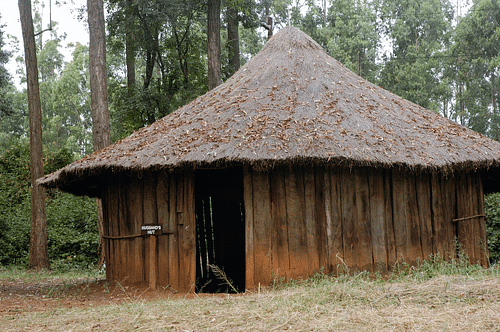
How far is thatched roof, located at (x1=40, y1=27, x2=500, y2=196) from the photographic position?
22.2ft

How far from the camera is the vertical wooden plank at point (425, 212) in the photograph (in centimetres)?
781

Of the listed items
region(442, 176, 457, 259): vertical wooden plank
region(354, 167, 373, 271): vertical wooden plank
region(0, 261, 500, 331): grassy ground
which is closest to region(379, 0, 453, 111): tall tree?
region(442, 176, 457, 259): vertical wooden plank

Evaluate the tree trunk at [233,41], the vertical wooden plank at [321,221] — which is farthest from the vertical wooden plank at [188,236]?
the tree trunk at [233,41]

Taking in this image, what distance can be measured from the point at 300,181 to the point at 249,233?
43.7 inches

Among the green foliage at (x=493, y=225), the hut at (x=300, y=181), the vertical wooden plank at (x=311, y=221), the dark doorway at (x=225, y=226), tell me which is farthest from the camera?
the green foliage at (x=493, y=225)

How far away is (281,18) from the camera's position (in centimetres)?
3234

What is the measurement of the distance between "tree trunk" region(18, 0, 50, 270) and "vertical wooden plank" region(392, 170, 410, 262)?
9.35 metres

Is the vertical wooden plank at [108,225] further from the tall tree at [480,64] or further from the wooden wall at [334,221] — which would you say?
the tall tree at [480,64]

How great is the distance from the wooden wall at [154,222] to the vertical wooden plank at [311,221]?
5.93 feet

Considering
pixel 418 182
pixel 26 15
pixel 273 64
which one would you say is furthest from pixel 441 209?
pixel 26 15

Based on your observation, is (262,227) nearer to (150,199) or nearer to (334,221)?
(334,221)

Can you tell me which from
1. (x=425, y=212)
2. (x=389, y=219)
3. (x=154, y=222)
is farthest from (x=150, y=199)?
(x=425, y=212)

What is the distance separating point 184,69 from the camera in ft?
62.8

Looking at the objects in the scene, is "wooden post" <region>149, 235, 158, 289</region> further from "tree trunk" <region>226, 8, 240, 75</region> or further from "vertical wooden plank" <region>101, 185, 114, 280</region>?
"tree trunk" <region>226, 8, 240, 75</region>
